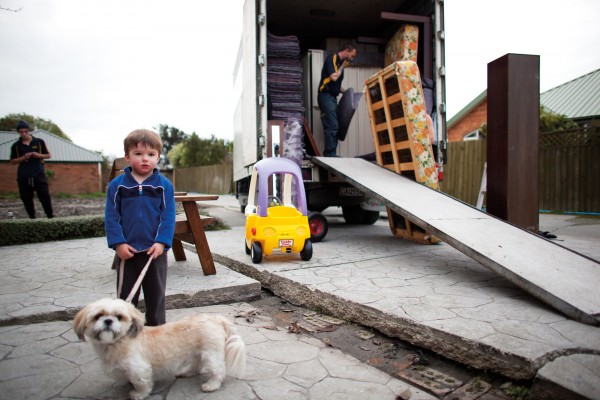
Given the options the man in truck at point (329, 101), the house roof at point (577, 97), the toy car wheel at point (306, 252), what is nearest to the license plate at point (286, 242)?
the toy car wheel at point (306, 252)

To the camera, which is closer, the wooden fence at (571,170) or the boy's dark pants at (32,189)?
the boy's dark pants at (32,189)

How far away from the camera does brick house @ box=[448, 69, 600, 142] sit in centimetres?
1402

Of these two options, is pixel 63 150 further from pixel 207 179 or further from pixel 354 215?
pixel 354 215

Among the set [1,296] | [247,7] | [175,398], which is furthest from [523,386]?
[247,7]

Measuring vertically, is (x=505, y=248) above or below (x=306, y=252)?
above

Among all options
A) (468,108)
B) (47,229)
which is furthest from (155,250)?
(468,108)

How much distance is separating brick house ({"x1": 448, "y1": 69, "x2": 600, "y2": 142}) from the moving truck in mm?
8866

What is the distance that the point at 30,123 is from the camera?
44.3 m

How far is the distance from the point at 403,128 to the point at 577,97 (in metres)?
14.9

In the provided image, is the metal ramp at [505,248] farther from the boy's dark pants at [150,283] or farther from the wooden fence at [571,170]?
the wooden fence at [571,170]

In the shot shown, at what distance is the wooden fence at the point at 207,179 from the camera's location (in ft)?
76.6

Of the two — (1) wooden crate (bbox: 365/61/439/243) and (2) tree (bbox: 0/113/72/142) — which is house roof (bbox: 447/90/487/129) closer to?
(1) wooden crate (bbox: 365/61/439/243)

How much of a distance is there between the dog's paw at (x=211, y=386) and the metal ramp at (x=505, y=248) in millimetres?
2114

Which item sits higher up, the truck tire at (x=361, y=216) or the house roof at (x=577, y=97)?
the house roof at (x=577, y=97)
